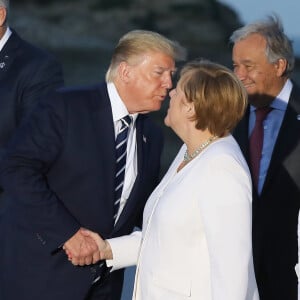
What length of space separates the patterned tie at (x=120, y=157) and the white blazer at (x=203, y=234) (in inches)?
17.2

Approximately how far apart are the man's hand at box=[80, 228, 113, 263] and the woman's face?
0.58 metres

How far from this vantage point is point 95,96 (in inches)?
151

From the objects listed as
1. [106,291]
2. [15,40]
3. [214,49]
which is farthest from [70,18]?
[106,291]

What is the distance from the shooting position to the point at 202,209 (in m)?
3.21

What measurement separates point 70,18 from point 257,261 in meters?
7.10

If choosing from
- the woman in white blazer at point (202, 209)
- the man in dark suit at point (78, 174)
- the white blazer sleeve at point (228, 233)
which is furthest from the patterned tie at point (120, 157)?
the white blazer sleeve at point (228, 233)

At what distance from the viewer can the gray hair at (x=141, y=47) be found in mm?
3840

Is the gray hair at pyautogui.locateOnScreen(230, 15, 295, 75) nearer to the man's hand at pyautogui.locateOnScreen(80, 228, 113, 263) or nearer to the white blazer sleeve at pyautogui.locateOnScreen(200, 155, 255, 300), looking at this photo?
the man's hand at pyautogui.locateOnScreen(80, 228, 113, 263)

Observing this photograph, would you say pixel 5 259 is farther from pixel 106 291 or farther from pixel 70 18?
pixel 70 18

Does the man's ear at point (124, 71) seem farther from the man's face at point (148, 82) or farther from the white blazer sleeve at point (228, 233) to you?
the white blazer sleeve at point (228, 233)

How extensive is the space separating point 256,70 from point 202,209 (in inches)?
46.9

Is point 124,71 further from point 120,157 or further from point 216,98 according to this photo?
point 216,98

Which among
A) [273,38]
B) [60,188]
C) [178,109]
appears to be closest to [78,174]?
[60,188]

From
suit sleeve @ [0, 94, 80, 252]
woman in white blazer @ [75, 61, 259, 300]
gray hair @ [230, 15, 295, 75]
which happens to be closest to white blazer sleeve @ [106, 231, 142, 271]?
suit sleeve @ [0, 94, 80, 252]
